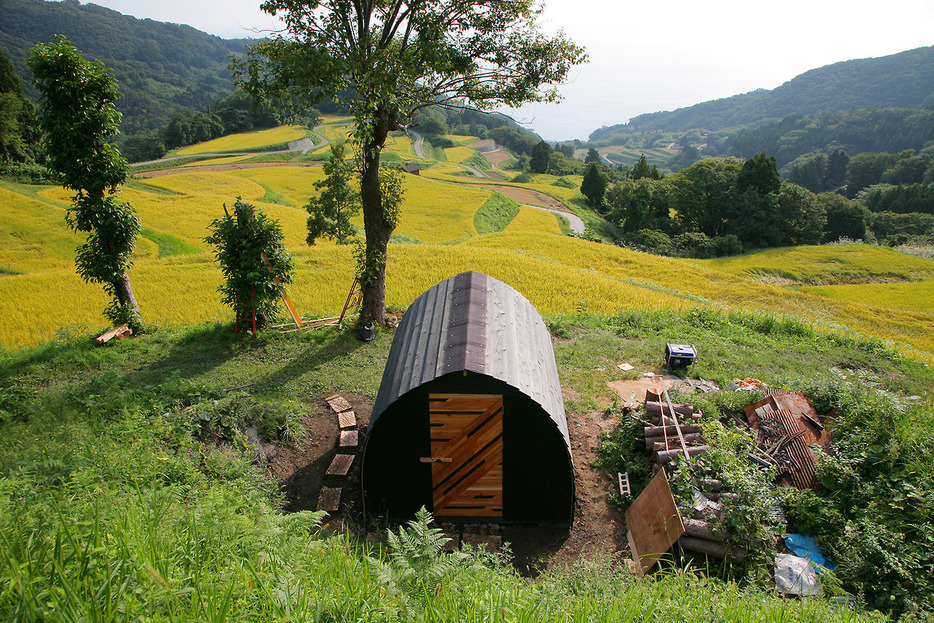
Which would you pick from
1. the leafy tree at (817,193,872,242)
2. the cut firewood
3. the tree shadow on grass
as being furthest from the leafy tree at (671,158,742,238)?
the cut firewood

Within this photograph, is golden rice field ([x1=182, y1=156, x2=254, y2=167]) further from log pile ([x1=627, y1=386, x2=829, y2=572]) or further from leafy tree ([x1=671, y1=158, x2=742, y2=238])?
log pile ([x1=627, y1=386, x2=829, y2=572])

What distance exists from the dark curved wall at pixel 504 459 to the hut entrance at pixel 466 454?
0.39ft

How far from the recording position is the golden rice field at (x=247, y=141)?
7081cm

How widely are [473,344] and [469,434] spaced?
4.94 feet

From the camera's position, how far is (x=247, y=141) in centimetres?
7675

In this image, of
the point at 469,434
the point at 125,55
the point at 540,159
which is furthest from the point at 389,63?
the point at 125,55

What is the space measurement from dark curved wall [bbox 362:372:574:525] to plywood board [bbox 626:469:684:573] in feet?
3.56

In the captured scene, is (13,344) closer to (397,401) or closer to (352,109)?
(352,109)

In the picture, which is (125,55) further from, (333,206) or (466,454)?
(466,454)

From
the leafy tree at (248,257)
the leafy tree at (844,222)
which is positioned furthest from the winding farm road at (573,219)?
the leafy tree at (248,257)

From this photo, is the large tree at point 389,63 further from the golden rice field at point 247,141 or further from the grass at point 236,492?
the golden rice field at point 247,141

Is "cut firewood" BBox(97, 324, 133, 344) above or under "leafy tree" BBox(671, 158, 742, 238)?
under

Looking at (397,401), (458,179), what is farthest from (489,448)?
(458,179)

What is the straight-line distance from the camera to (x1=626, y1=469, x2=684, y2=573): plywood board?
23.1 feet
